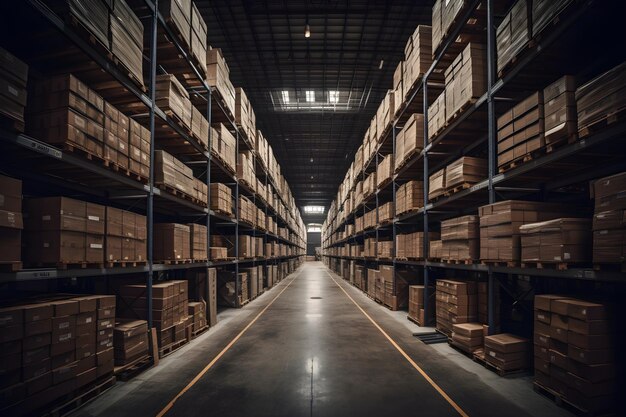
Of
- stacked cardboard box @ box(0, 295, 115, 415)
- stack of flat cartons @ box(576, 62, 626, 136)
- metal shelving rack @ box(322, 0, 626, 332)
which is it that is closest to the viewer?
stacked cardboard box @ box(0, 295, 115, 415)

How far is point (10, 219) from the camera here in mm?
3443

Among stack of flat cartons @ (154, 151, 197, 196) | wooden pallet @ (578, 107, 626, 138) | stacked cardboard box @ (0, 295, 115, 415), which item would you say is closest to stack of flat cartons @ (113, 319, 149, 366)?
stacked cardboard box @ (0, 295, 115, 415)

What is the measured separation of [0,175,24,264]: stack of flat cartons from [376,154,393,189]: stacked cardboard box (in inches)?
377

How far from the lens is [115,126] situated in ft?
16.7

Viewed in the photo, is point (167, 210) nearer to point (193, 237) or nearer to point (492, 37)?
point (193, 237)

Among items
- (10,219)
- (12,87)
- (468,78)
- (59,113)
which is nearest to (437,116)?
(468,78)

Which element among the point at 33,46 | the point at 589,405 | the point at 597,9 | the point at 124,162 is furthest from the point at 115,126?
the point at 589,405

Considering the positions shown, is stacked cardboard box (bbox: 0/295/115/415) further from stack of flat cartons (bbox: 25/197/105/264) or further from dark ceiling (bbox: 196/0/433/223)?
dark ceiling (bbox: 196/0/433/223)

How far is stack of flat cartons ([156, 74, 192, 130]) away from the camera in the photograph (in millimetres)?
6691

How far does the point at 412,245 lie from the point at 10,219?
8.27m

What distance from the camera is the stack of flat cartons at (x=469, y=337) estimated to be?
5.91 m

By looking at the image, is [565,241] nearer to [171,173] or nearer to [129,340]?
[129,340]

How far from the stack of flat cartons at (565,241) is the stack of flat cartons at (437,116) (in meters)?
3.56

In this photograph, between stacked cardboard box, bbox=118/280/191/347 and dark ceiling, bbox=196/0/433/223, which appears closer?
stacked cardboard box, bbox=118/280/191/347
